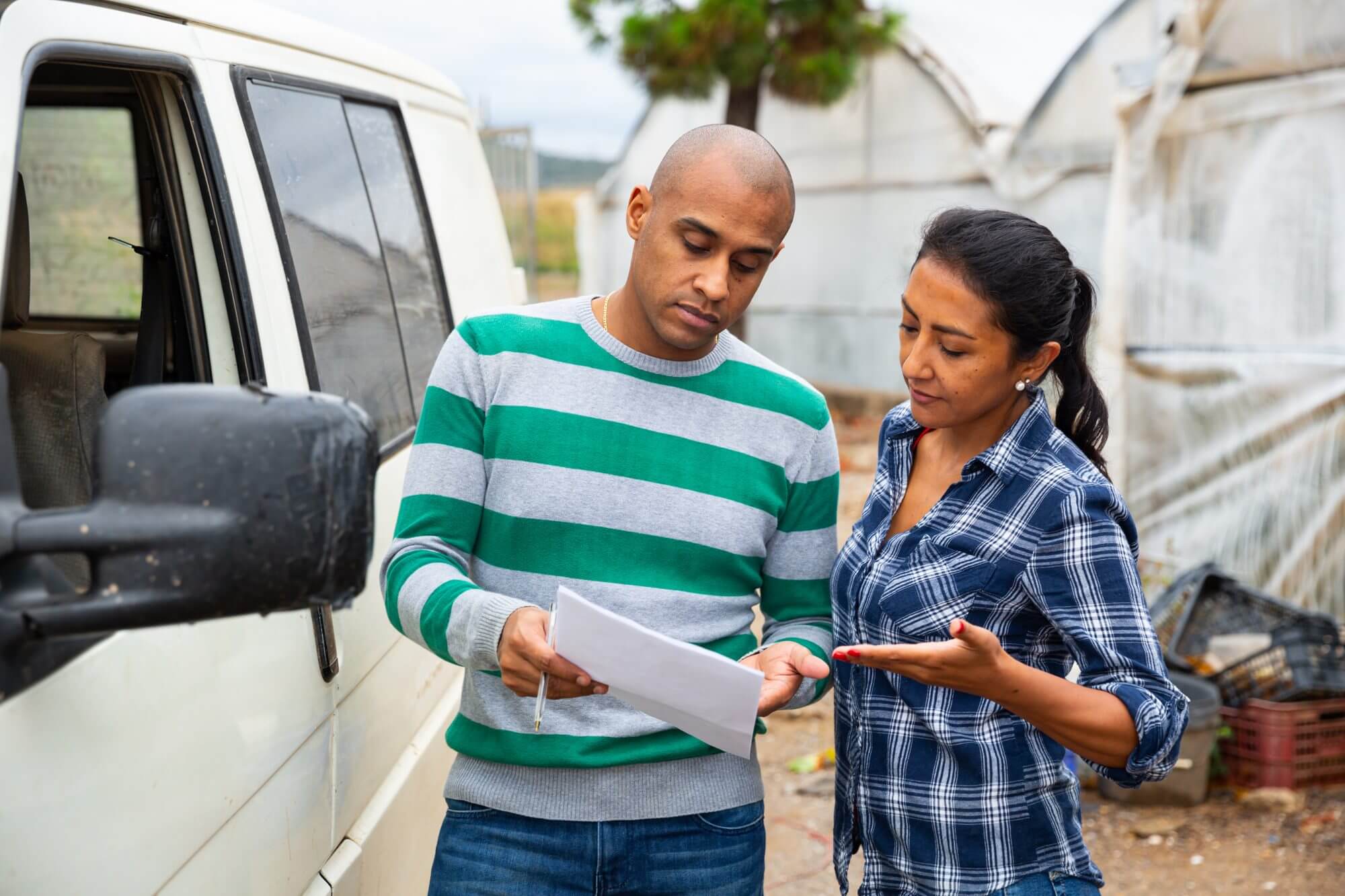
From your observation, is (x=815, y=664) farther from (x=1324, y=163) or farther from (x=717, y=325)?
(x=1324, y=163)

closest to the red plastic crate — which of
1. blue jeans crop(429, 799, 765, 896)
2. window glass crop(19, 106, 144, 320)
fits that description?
blue jeans crop(429, 799, 765, 896)

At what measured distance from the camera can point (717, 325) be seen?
6.57 ft

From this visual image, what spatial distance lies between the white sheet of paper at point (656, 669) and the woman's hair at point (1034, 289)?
2.40ft

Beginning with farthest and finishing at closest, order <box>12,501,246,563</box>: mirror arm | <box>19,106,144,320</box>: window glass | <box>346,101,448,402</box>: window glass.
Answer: <box>19,106,144,320</box>: window glass
<box>346,101,448,402</box>: window glass
<box>12,501,246,563</box>: mirror arm

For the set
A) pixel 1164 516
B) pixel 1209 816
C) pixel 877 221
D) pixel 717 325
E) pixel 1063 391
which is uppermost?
pixel 717 325

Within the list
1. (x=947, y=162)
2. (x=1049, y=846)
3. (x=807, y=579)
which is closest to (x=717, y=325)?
(x=807, y=579)

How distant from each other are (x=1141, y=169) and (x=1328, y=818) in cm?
362

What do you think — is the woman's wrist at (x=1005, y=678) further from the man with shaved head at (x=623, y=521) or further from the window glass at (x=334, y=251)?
the window glass at (x=334, y=251)

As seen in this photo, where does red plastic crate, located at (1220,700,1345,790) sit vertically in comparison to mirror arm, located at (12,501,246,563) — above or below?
below

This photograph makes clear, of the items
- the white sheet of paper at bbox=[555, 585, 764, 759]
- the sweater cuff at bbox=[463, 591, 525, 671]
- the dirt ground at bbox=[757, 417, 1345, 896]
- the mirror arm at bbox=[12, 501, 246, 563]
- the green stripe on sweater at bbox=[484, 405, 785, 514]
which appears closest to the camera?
the mirror arm at bbox=[12, 501, 246, 563]

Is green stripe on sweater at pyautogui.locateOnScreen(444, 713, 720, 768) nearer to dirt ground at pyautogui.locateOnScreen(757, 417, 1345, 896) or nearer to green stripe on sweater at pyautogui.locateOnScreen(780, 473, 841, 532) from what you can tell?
green stripe on sweater at pyautogui.locateOnScreen(780, 473, 841, 532)

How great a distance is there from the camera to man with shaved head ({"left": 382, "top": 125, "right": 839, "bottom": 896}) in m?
1.91

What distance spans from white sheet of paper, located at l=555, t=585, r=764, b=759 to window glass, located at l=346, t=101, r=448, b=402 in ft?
4.43

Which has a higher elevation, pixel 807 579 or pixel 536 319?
pixel 536 319
